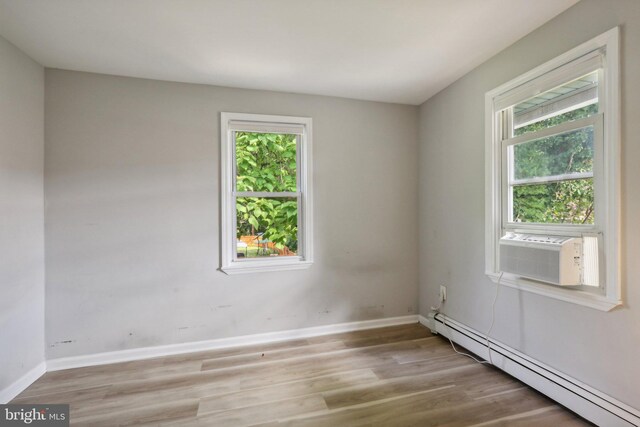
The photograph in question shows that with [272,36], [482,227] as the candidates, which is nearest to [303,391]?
[482,227]

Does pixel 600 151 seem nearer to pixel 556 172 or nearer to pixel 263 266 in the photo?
pixel 556 172

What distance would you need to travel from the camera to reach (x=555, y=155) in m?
1.91

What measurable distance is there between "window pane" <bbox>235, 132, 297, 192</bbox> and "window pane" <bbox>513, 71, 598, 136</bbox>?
6.57 feet

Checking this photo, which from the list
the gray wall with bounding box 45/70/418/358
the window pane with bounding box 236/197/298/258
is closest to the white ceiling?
the gray wall with bounding box 45/70/418/358

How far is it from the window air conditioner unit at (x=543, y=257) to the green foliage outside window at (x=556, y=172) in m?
0.17

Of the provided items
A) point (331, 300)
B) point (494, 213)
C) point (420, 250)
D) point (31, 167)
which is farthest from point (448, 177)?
point (31, 167)

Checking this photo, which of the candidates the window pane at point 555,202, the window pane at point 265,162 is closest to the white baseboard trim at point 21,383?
the window pane at point 265,162

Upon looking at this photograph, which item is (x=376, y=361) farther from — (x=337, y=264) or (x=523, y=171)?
(x=523, y=171)

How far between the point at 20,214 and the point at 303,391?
2.44 meters

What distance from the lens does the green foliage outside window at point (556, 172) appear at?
5.68 ft

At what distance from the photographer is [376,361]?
243 cm

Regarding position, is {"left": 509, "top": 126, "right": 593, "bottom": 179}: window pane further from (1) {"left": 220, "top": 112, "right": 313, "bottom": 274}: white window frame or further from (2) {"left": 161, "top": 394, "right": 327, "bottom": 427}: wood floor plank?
(2) {"left": 161, "top": 394, "right": 327, "bottom": 427}: wood floor plank

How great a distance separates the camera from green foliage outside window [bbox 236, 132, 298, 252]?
2.88 meters

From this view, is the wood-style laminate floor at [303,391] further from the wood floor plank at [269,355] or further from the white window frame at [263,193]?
the white window frame at [263,193]
